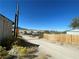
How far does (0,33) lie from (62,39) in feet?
63.1

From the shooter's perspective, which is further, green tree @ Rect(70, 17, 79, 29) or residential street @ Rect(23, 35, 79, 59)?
green tree @ Rect(70, 17, 79, 29)

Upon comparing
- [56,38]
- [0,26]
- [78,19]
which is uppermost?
[78,19]

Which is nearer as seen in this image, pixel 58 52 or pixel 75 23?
pixel 58 52

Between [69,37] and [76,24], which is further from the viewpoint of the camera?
[76,24]

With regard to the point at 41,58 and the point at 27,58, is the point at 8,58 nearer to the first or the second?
the point at 27,58

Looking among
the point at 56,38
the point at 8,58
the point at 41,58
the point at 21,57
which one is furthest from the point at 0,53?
the point at 56,38

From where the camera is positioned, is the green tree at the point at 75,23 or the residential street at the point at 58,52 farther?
the green tree at the point at 75,23

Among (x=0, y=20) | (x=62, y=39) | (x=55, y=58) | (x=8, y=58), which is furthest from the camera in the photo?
(x=62, y=39)

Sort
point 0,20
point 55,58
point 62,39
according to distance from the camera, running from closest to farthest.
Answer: point 55,58, point 0,20, point 62,39

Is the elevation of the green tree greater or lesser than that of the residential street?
greater

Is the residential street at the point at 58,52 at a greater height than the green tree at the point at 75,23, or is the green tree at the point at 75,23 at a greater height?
the green tree at the point at 75,23

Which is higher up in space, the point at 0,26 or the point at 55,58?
the point at 0,26

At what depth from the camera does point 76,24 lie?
69.0 m

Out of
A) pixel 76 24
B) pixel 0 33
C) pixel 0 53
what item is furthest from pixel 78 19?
pixel 0 53
